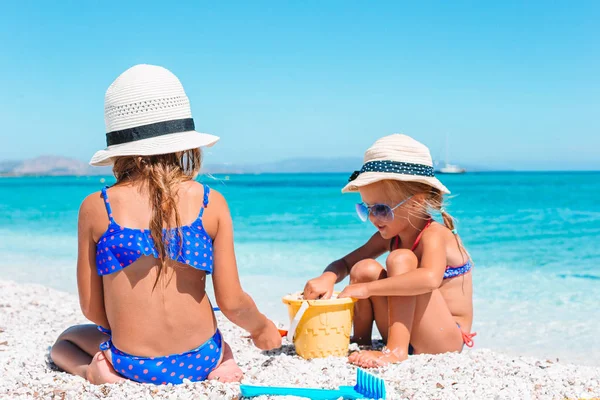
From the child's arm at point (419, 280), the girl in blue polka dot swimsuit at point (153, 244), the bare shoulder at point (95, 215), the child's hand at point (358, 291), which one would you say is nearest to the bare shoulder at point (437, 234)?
the child's arm at point (419, 280)

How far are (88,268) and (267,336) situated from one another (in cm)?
91

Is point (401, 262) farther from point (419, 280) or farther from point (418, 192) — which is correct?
point (418, 192)

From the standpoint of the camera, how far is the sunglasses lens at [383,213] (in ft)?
10.7

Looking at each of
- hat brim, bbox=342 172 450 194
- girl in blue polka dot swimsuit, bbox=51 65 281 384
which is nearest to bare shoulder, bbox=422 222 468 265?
hat brim, bbox=342 172 450 194

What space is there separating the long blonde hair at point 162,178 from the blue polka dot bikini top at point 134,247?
0.06 ft

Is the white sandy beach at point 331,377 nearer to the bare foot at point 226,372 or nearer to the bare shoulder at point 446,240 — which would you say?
the bare foot at point 226,372

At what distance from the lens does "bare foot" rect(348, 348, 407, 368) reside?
3.05 metres

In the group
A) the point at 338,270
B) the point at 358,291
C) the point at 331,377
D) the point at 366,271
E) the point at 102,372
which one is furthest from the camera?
the point at 338,270

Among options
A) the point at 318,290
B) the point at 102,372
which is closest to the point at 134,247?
the point at 102,372

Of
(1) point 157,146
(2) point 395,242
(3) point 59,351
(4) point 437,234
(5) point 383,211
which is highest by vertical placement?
(1) point 157,146

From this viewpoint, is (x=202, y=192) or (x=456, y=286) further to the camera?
(x=456, y=286)

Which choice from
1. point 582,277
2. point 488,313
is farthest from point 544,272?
point 488,313

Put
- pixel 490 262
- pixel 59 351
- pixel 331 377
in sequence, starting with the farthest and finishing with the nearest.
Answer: pixel 490 262, pixel 59 351, pixel 331 377

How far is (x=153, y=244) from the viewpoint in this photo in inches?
95.1
